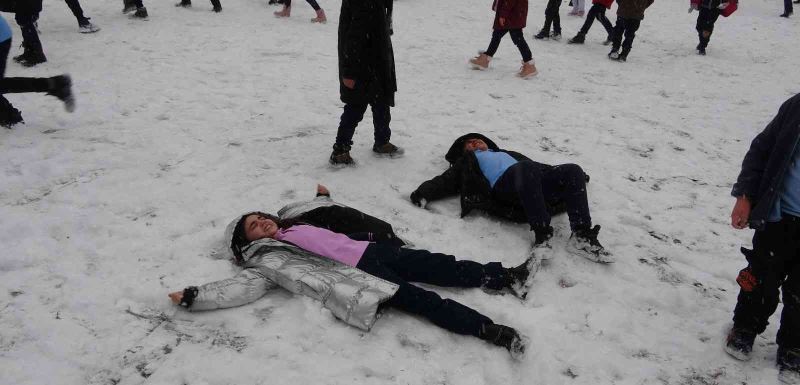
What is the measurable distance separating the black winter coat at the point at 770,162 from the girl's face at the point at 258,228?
311cm

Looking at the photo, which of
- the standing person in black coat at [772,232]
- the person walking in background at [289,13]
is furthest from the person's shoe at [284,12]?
the standing person in black coat at [772,232]

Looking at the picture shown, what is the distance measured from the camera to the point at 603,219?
4.76 metres

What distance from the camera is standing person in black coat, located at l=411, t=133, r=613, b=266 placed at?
4.15 meters

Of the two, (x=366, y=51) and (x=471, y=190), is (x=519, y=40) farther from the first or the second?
(x=471, y=190)

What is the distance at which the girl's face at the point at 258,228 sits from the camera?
12.4 ft

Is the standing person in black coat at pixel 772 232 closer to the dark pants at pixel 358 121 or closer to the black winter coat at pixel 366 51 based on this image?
the black winter coat at pixel 366 51

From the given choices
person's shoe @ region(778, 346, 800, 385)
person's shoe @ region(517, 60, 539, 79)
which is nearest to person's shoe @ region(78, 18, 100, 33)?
person's shoe @ region(517, 60, 539, 79)

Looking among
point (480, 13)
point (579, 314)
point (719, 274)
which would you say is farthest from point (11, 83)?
point (480, 13)

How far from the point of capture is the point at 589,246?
4.08 m

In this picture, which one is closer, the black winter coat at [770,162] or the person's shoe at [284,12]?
the black winter coat at [770,162]

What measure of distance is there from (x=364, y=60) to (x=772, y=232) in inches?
140

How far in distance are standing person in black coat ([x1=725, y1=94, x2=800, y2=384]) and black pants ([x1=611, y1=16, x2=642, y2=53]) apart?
25.7 feet

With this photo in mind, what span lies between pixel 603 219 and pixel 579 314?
1.50 metres

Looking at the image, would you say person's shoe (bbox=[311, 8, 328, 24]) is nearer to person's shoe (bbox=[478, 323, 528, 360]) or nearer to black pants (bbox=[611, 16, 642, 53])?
black pants (bbox=[611, 16, 642, 53])
